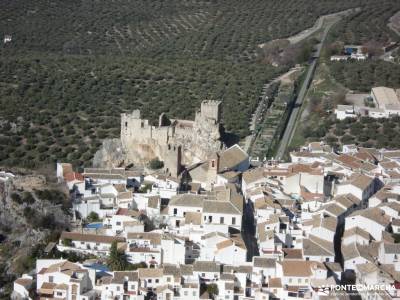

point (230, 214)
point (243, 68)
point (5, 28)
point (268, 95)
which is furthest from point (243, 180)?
point (5, 28)

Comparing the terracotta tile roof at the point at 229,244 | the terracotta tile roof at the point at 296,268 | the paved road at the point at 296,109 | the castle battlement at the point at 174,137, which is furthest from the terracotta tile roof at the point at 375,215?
the paved road at the point at 296,109

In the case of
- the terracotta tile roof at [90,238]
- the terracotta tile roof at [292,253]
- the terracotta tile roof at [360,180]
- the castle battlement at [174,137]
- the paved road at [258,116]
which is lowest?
the terracotta tile roof at [292,253]

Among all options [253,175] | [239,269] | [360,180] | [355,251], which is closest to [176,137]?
[253,175]

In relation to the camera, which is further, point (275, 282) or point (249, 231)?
point (249, 231)

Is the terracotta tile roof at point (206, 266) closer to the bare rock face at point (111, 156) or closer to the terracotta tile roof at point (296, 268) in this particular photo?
the terracotta tile roof at point (296, 268)

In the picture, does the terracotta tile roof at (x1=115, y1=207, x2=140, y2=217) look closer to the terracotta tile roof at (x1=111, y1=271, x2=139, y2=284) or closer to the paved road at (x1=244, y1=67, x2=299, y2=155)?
the terracotta tile roof at (x1=111, y1=271, x2=139, y2=284)

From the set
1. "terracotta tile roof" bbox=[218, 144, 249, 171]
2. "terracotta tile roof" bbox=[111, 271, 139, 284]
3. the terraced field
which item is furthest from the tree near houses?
the terraced field

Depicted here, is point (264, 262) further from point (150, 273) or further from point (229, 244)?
point (150, 273)
